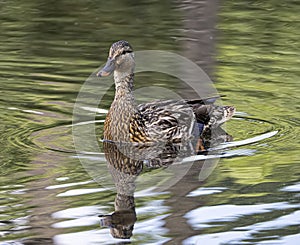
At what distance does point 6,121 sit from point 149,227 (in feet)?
12.4

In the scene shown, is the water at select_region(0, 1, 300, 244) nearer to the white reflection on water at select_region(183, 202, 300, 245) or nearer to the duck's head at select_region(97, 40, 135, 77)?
the white reflection on water at select_region(183, 202, 300, 245)

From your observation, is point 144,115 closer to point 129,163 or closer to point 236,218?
point 129,163

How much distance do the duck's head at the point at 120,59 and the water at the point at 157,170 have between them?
2.39 feet

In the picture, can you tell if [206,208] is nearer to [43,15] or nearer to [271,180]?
[271,180]

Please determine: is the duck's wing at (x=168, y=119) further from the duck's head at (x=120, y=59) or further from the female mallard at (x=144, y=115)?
the duck's head at (x=120, y=59)

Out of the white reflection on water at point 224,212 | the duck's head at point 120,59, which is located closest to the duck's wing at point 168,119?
the duck's head at point 120,59

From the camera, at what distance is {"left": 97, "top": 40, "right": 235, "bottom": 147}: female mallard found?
34.5 ft

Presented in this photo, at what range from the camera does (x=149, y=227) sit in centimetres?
777

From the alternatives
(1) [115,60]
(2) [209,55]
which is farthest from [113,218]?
(2) [209,55]

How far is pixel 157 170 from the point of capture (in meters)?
9.44

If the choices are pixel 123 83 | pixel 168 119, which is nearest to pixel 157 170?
pixel 168 119

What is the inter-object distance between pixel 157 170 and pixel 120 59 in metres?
1.75

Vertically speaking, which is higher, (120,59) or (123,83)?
(120,59)

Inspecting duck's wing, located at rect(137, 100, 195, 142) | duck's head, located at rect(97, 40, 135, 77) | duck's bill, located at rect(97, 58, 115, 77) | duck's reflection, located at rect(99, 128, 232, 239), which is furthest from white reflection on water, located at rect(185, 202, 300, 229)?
duck's head, located at rect(97, 40, 135, 77)
